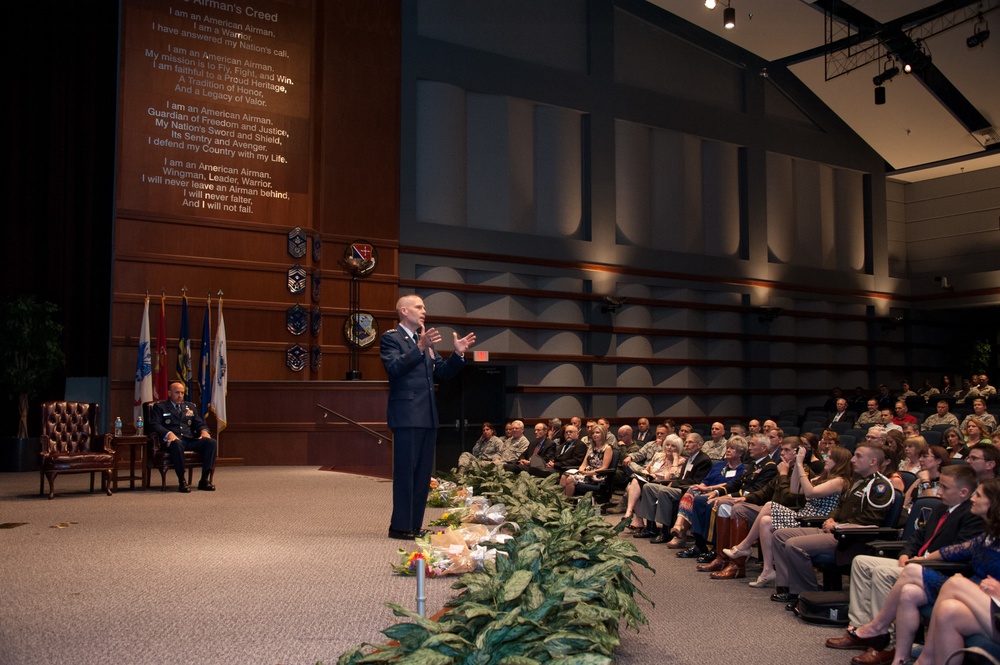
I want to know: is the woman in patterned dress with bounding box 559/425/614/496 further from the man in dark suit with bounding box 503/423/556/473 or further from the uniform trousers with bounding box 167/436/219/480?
the uniform trousers with bounding box 167/436/219/480

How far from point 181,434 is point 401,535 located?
3.70m

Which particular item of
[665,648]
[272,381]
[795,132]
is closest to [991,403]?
[795,132]

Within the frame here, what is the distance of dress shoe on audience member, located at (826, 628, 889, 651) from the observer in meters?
3.54

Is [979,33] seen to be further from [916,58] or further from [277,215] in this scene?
[277,215]

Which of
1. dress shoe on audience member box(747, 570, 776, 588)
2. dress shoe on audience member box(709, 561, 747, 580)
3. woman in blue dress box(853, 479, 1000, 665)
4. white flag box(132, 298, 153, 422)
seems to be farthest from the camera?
white flag box(132, 298, 153, 422)

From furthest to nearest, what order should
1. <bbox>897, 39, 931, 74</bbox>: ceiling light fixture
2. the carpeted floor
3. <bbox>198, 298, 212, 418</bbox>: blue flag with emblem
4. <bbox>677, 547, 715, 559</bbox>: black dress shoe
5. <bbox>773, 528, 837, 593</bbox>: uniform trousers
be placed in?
<bbox>897, 39, 931, 74</bbox>: ceiling light fixture < <bbox>198, 298, 212, 418</bbox>: blue flag with emblem < <bbox>677, 547, 715, 559</bbox>: black dress shoe < <bbox>773, 528, 837, 593</bbox>: uniform trousers < the carpeted floor

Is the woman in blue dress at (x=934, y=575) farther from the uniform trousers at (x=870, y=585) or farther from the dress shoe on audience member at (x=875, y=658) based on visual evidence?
the uniform trousers at (x=870, y=585)

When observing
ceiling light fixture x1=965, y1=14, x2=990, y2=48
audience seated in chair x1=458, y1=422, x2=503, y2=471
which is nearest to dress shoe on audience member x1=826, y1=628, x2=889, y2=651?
audience seated in chair x1=458, y1=422, x2=503, y2=471

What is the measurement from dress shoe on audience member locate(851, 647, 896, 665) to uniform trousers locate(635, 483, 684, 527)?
10.1ft

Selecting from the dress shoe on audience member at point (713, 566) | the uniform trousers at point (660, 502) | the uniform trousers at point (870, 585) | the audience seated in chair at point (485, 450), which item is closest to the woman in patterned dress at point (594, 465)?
the uniform trousers at point (660, 502)

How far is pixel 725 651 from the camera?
11.6 ft

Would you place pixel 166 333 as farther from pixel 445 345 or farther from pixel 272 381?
pixel 445 345

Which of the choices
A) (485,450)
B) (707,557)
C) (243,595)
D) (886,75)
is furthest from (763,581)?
(886,75)

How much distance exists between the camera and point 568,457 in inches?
359
